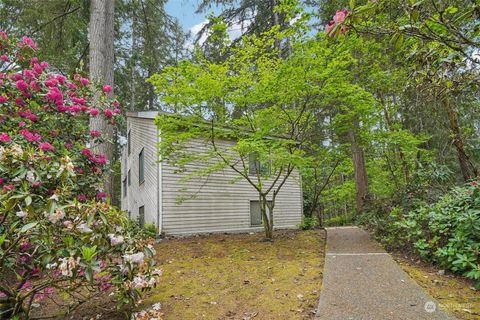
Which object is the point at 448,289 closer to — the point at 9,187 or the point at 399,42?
the point at 399,42

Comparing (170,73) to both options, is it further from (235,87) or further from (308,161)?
(308,161)

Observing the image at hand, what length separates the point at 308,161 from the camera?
23.9 ft

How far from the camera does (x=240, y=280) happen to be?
4574 mm

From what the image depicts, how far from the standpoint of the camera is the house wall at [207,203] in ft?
30.5

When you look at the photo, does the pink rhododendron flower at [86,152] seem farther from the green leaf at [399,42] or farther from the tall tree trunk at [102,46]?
the green leaf at [399,42]

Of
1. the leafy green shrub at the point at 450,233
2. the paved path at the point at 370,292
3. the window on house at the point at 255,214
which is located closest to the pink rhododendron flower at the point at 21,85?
the paved path at the point at 370,292

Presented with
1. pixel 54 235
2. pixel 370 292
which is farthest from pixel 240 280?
pixel 54 235

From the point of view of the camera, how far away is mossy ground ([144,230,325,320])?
3.46 metres

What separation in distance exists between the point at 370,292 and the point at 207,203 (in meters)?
7.18

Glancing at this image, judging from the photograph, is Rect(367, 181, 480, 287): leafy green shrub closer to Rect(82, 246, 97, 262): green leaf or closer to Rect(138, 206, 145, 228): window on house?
Rect(82, 246, 97, 262): green leaf

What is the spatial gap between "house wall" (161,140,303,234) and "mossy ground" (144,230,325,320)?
2.02m

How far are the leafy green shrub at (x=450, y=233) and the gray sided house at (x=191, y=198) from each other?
517 centimetres

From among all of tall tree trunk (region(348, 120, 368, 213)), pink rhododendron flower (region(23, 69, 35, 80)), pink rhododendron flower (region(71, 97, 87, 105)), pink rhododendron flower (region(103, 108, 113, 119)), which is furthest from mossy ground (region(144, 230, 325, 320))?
tall tree trunk (region(348, 120, 368, 213))

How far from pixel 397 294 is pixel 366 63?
6914 mm
